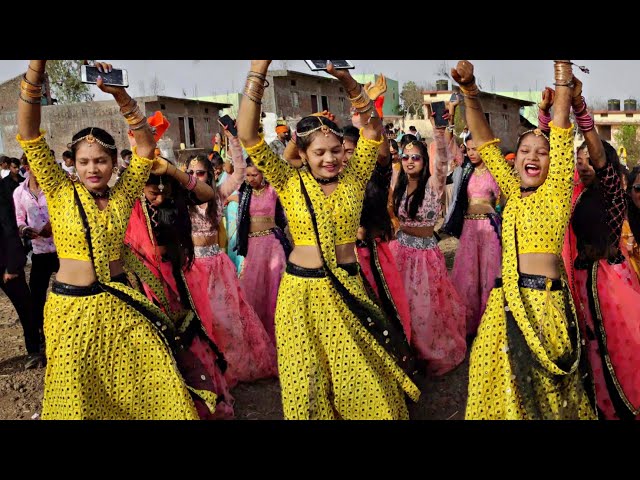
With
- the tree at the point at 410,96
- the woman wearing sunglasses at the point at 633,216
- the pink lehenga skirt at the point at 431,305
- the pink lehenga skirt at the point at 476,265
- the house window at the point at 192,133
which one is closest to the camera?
the woman wearing sunglasses at the point at 633,216

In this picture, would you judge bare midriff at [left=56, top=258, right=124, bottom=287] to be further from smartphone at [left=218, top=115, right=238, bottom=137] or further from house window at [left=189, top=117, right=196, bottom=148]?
house window at [left=189, top=117, right=196, bottom=148]

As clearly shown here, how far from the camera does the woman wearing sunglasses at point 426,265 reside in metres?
5.13

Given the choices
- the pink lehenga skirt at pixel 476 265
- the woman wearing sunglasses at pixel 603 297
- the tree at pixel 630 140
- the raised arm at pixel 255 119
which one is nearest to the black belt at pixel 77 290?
the raised arm at pixel 255 119

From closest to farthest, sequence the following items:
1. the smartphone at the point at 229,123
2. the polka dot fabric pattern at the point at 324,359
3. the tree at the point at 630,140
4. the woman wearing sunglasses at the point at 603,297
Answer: the polka dot fabric pattern at the point at 324,359 → the woman wearing sunglasses at the point at 603,297 → the smartphone at the point at 229,123 → the tree at the point at 630,140

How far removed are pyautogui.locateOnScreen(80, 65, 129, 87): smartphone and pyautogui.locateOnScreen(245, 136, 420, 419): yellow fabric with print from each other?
2.35ft

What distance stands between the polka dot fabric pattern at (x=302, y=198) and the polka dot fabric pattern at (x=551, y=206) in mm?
830

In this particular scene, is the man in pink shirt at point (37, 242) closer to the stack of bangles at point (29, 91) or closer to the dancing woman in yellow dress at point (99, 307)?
the dancing woman in yellow dress at point (99, 307)

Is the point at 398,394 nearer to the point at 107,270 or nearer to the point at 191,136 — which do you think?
the point at 107,270

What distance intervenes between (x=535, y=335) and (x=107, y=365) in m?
2.19

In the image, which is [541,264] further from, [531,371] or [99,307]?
[99,307]

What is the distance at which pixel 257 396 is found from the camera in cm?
479

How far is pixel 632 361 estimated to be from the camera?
12.4ft

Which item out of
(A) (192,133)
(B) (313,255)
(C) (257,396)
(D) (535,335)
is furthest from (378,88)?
(A) (192,133)

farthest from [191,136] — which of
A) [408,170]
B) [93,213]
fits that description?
[93,213]
